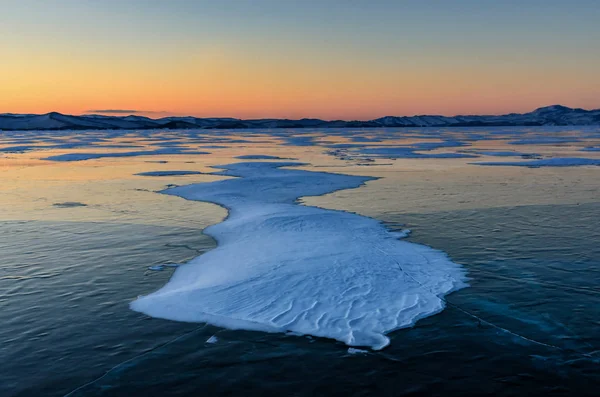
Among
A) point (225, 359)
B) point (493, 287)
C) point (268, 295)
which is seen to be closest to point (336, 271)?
point (268, 295)

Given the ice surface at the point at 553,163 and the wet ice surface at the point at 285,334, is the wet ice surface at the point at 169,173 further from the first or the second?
the ice surface at the point at 553,163

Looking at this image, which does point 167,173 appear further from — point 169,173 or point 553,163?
point 553,163

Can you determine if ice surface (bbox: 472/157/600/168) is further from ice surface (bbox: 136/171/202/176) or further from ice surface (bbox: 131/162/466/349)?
ice surface (bbox: 131/162/466/349)

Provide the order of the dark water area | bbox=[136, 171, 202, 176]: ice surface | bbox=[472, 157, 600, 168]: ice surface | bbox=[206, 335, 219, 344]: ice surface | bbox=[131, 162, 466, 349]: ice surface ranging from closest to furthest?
1. the dark water area
2. bbox=[206, 335, 219, 344]: ice surface
3. bbox=[131, 162, 466, 349]: ice surface
4. bbox=[136, 171, 202, 176]: ice surface
5. bbox=[472, 157, 600, 168]: ice surface

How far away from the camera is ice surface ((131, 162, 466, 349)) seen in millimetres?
7156

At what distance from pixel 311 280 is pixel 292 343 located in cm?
212

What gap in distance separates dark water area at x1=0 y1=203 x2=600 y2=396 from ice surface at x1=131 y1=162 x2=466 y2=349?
0.30 metres

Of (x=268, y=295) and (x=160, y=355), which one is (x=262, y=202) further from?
(x=160, y=355)

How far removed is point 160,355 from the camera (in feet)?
20.6

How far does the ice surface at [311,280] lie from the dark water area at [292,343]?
0.30m

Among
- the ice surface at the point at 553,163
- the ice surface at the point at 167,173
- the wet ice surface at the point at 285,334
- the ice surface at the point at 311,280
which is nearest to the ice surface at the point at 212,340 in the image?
the wet ice surface at the point at 285,334

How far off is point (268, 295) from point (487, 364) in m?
3.44

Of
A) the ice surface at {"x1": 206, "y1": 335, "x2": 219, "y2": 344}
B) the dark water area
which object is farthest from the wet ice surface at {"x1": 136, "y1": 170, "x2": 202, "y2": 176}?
the ice surface at {"x1": 206, "y1": 335, "x2": 219, "y2": 344}

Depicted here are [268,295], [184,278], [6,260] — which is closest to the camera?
[268,295]
